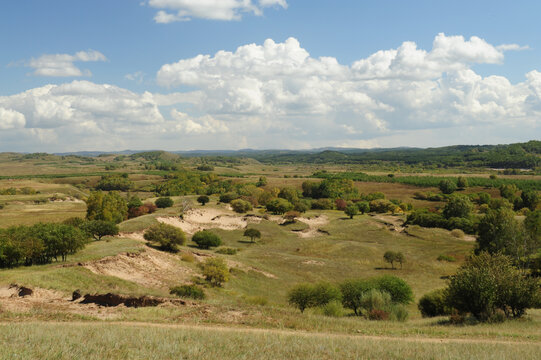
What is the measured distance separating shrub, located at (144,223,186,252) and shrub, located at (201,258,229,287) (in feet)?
37.0

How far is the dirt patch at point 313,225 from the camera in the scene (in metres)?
88.3

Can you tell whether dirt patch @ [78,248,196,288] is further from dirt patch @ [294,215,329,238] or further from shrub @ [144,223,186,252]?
dirt patch @ [294,215,329,238]

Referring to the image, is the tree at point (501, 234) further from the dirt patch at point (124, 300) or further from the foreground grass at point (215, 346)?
the dirt patch at point (124, 300)

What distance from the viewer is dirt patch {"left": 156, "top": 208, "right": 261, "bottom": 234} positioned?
84812 millimetres

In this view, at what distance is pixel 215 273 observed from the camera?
4041 centimetres

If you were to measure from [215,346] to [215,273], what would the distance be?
26.0 meters

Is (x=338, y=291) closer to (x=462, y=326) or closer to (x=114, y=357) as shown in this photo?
(x=462, y=326)

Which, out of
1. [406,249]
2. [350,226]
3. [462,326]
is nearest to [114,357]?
[462,326]


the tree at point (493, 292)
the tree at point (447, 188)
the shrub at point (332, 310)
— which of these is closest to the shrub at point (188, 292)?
the shrub at point (332, 310)

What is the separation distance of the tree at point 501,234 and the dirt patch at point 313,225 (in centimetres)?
3628

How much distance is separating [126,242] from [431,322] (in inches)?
1591

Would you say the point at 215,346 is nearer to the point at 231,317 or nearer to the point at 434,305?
the point at 231,317

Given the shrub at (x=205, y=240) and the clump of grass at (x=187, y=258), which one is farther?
the shrub at (x=205, y=240)

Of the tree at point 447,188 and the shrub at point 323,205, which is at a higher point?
the tree at point 447,188
